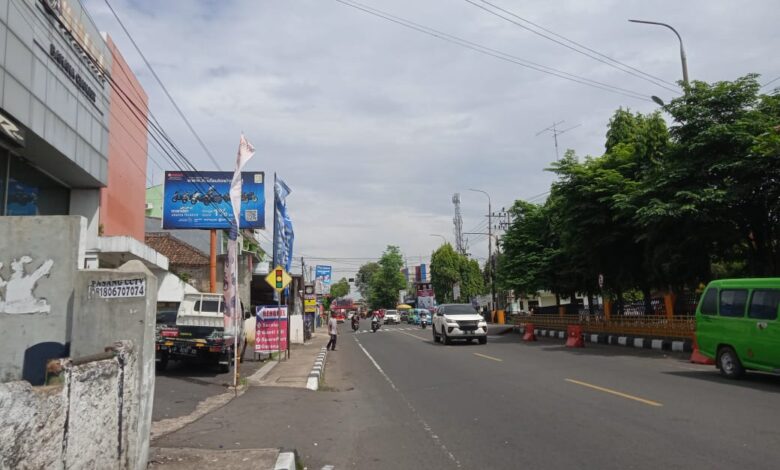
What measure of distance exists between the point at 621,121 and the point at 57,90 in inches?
893

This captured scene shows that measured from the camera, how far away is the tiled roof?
123 feet

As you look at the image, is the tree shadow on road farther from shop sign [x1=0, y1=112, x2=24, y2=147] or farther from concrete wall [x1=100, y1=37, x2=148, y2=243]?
concrete wall [x1=100, y1=37, x2=148, y2=243]

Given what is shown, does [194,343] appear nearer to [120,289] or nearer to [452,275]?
[120,289]

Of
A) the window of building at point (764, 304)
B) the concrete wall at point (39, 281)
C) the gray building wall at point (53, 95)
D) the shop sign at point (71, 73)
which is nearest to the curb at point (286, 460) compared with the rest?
the concrete wall at point (39, 281)

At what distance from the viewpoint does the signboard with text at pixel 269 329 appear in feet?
65.0

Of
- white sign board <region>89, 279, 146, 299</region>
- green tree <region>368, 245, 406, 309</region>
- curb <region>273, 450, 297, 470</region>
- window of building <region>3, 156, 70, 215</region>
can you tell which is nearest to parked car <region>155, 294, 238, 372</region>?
window of building <region>3, 156, 70, 215</region>

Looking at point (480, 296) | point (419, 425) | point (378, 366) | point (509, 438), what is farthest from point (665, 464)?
point (480, 296)

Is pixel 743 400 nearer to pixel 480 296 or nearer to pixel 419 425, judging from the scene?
pixel 419 425

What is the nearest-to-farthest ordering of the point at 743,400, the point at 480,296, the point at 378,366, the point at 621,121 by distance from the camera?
the point at 743,400, the point at 378,366, the point at 621,121, the point at 480,296

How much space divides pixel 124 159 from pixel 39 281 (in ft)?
63.1

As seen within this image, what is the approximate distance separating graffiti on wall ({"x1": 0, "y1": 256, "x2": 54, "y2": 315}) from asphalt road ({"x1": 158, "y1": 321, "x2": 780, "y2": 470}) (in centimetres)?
223

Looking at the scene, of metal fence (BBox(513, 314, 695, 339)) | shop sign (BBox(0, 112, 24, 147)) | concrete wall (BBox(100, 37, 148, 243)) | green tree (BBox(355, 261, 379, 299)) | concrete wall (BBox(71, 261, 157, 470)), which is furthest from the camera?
green tree (BBox(355, 261, 379, 299))

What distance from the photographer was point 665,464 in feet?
19.9

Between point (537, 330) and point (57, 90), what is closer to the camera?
point (57, 90)
